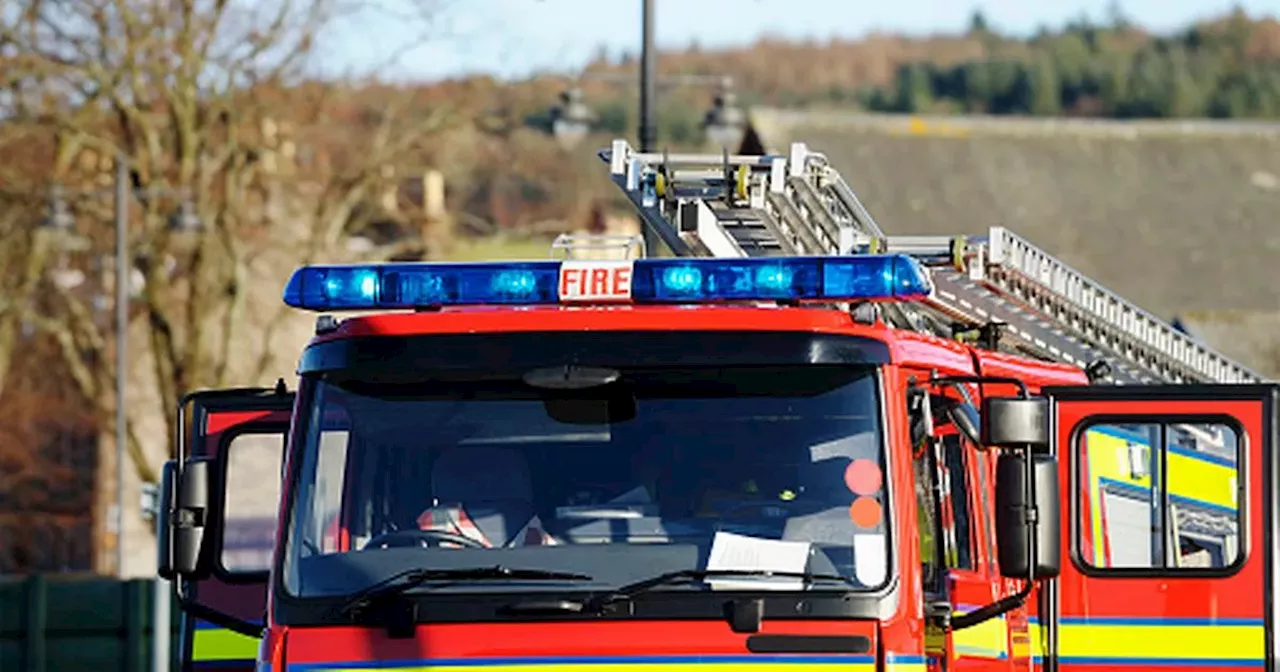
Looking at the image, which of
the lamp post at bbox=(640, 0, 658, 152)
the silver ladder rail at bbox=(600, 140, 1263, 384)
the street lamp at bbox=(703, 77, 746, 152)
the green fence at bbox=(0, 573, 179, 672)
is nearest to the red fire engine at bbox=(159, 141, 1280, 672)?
the silver ladder rail at bbox=(600, 140, 1263, 384)

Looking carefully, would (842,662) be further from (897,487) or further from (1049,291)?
(1049,291)

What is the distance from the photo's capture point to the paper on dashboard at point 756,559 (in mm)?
7445

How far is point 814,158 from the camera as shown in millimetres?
9688

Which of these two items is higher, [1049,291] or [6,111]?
[6,111]

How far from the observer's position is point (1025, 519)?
7516 millimetres

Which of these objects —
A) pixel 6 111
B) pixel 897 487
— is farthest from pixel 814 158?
pixel 6 111

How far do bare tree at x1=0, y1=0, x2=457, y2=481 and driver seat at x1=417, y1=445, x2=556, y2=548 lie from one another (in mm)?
26852

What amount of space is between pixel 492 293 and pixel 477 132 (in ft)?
103

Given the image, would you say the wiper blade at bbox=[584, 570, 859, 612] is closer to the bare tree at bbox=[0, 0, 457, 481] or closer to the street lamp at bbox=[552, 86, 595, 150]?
the street lamp at bbox=[552, 86, 595, 150]

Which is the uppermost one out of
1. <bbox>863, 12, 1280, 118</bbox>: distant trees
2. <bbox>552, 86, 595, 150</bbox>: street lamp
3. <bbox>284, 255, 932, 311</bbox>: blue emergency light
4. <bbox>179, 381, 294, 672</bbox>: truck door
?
<bbox>863, 12, 1280, 118</bbox>: distant trees

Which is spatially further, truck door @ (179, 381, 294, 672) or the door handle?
truck door @ (179, 381, 294, 672)

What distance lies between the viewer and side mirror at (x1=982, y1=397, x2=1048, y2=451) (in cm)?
748

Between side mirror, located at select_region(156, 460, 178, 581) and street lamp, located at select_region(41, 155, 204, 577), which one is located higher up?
street lamp, located at select_region(41, 155, 204, 577)

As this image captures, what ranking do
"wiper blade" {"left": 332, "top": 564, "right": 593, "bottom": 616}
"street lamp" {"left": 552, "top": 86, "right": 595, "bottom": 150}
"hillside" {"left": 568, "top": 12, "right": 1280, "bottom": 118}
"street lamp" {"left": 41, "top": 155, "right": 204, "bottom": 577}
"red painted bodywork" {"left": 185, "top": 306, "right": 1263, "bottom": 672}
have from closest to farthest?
1. "red painted bodywork" {"left": 185, "top": 306, "right": 1263, "bottom": 672}
2. "wiper blade" {"left": 332, "top": 564, "right": 593, "bottom": 616}
3. "street lamp" {"left": 552, "top": 86, "right": 595, "bottom": 150}
4. "street lamp" {"left": 41, "top": 155, "right": 204, "bottom": 577}
5. "hillside" {"left": 568, "top": 12, "right": 1280, "bottom": 118}
